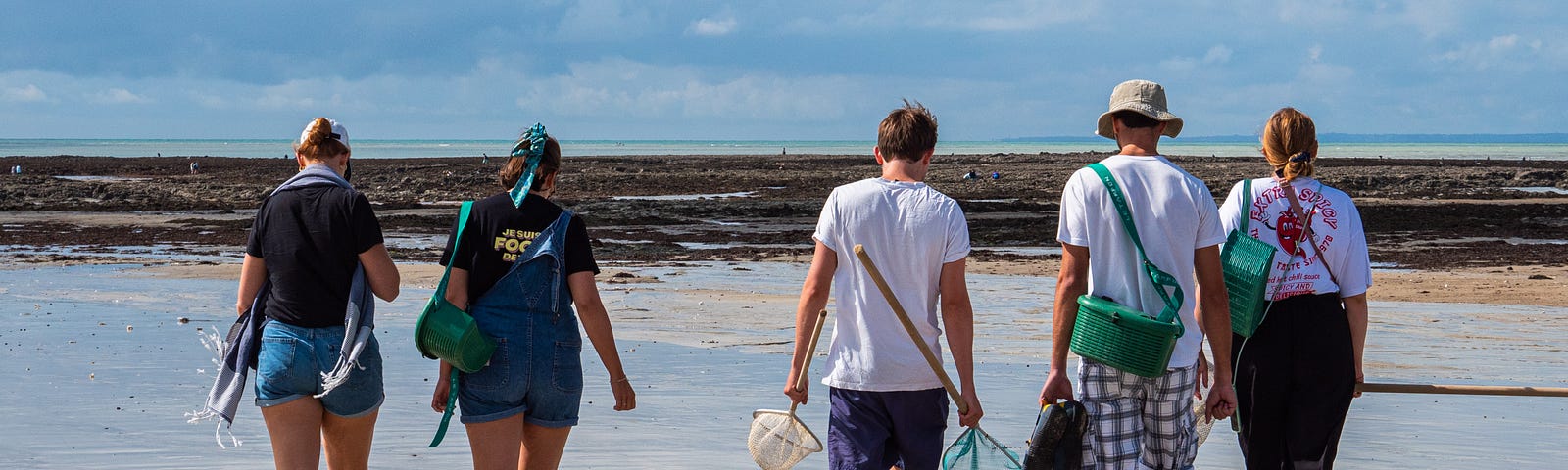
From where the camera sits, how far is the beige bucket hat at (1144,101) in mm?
3896

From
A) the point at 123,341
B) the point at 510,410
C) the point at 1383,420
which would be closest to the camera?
the point at 510,410

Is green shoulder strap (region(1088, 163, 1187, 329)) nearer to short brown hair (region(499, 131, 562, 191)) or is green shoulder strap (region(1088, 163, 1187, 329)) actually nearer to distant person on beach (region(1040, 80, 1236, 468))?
distant person on beach (region(1040, 80, 1236, 468))

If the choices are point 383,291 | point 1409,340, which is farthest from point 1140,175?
point 1409,340

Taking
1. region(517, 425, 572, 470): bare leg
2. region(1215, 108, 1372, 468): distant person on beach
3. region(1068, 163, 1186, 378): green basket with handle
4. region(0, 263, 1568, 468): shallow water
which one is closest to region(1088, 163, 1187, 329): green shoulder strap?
region(1068, 163, 1186, 378): green basket with handle

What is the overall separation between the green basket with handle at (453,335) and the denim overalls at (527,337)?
0.06m

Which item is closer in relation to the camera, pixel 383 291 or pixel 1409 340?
pixel 383 291

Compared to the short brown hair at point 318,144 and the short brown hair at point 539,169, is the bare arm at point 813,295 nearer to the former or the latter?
the short brown hair at point 539,169

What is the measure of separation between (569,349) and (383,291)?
22.7 inches

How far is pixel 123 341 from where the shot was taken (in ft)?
33.4

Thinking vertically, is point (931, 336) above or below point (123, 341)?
above

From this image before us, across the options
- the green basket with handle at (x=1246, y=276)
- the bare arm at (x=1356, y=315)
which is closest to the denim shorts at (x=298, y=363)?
the green basket with handle at (x=1246, y=276)

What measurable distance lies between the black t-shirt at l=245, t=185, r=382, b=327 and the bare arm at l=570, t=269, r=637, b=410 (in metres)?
0.59

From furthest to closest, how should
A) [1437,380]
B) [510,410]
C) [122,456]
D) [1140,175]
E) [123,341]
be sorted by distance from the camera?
[123,341]
[1437,380]
[122,456]
[510,410]
[1140,175]

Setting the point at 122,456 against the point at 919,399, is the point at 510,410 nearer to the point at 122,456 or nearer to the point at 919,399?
the point at 919,399
